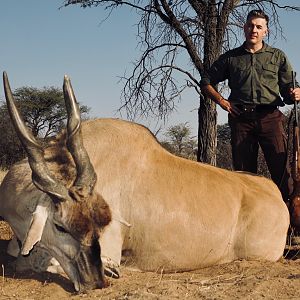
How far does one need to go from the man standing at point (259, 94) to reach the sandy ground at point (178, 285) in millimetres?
1569

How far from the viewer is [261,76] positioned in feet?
17.6

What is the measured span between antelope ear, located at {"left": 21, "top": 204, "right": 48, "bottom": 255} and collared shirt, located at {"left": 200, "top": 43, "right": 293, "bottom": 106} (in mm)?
2634

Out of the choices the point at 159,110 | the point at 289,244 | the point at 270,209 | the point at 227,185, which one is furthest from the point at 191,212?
the point at 159,110

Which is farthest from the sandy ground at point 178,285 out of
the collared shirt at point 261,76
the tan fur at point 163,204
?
the collared shirt at point 261,76

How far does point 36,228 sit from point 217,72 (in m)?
2.93

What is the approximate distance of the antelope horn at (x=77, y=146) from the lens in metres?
3.56

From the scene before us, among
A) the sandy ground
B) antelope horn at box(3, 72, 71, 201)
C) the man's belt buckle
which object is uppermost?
the man's belt buckle

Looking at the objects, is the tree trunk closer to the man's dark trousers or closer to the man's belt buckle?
the man's dark trousers

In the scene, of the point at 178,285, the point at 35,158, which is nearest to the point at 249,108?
the point at 178,285

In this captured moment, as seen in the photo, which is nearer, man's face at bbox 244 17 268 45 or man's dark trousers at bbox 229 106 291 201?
man's face at bbox 244 17 268 45

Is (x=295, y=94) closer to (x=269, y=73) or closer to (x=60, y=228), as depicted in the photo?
(x=269, y=73)

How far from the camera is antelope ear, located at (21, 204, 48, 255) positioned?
3.40 m

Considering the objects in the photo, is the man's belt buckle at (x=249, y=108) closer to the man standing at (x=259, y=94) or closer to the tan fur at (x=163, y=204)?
the man standing at (x=259, y=94)

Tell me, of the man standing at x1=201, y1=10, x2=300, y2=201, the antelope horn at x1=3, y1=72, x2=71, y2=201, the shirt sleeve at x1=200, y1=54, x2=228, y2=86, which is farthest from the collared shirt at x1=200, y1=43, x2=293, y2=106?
the antelope horn at x1=3, y1=72, x2=71, y2=201
